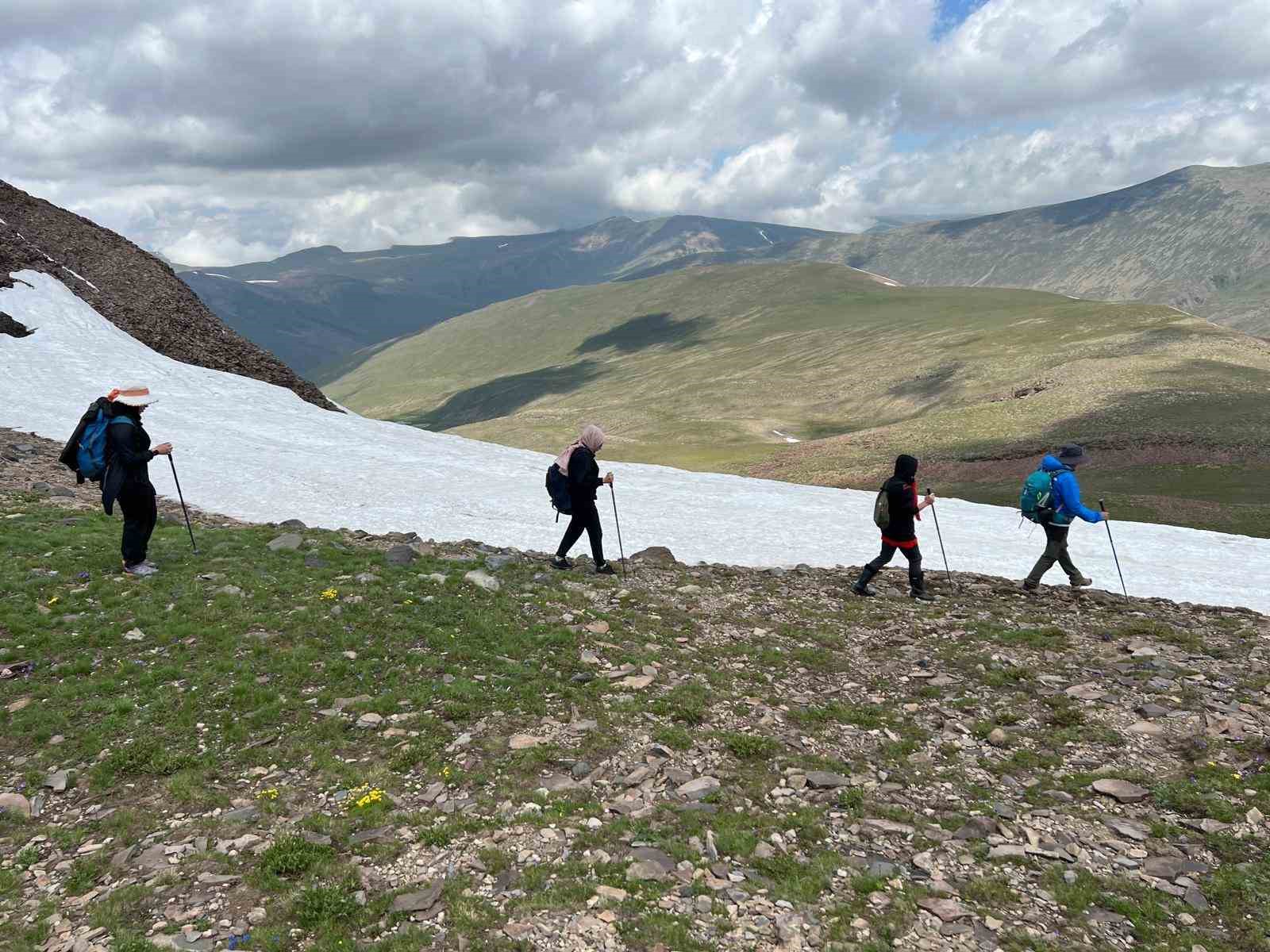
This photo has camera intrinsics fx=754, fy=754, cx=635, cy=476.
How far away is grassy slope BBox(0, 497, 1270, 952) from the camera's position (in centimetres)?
821

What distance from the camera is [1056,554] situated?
A: 771 inches

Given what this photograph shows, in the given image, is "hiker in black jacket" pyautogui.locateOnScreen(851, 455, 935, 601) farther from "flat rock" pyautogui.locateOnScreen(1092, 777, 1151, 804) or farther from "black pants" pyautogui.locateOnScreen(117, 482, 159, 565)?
"black pants" pyautogui.locateOnScreen(117, 482, 159, 565)

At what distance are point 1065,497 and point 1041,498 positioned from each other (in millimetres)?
586

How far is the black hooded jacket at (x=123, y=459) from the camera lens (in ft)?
50.5

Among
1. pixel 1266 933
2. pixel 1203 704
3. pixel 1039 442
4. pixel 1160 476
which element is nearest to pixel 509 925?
pixel 1266 933

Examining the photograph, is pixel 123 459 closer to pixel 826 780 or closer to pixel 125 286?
pixel 826 780

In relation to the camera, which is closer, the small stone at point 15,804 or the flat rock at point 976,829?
the small stone at point 15,804

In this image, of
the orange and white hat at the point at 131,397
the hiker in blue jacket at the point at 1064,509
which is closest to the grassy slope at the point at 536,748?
the hiker in blue jacket at the point at 1064,509

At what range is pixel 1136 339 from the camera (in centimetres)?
14200

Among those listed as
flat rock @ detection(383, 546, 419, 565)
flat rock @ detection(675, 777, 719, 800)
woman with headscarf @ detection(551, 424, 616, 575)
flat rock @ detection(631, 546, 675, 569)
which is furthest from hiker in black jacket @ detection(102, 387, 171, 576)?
flat rock @ detection(631, 546, 675, 569)

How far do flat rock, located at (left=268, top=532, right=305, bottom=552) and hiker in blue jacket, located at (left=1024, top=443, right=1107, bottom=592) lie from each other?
19.0m

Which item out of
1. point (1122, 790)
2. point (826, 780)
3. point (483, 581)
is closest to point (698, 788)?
point (826, 780)

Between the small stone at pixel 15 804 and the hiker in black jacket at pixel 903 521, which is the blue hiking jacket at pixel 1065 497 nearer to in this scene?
the hiker in black jacket at pixel 903 521

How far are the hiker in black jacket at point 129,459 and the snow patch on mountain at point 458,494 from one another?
8679 millimetres
